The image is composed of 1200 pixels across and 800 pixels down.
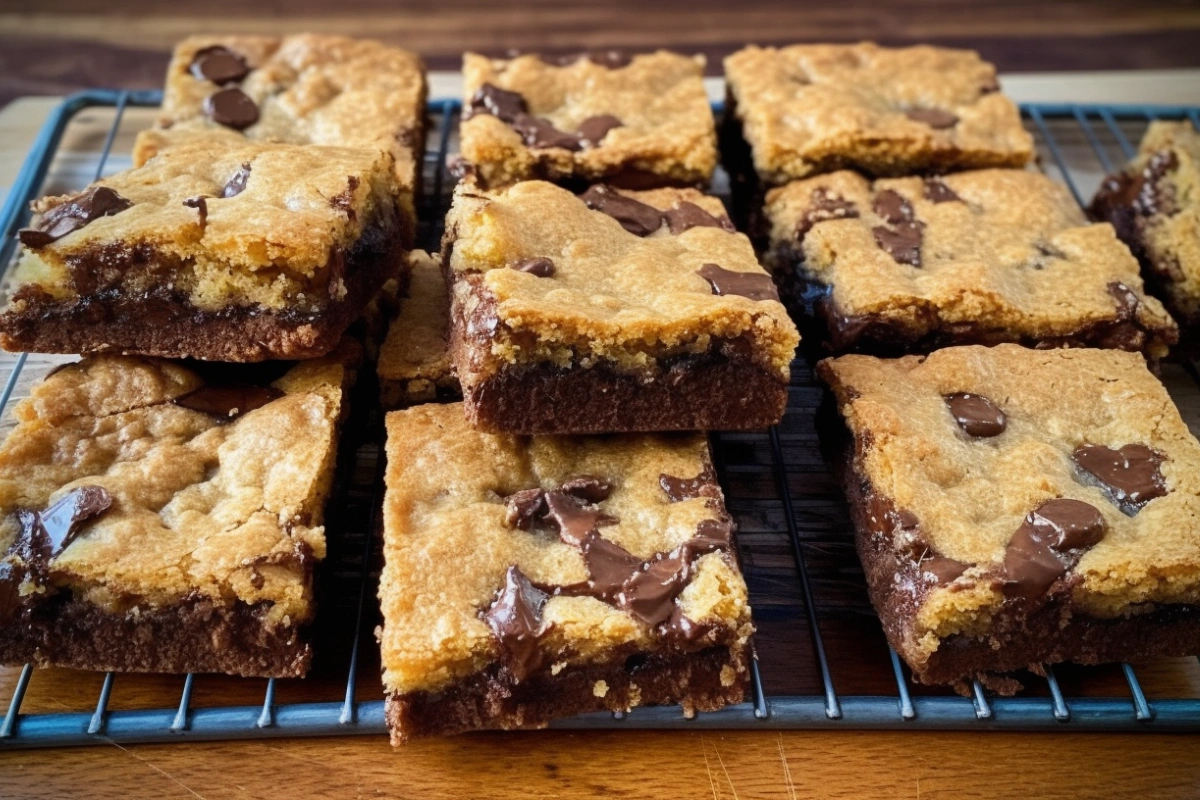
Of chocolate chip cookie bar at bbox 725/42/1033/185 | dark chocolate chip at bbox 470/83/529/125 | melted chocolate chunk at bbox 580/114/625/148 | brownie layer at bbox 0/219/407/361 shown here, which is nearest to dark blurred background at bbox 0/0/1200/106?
chocolate chip cookie bar at bbox 725/42/1033/185

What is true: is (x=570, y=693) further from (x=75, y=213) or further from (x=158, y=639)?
(x=75, y=213)

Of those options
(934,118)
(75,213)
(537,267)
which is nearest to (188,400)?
(75,213)

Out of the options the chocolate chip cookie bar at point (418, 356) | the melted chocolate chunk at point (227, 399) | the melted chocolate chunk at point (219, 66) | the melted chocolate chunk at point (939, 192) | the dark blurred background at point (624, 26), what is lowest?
the melted chocolate chunk at point (227, 399)

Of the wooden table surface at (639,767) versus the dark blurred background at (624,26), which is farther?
the dark blurred background at (624,26)

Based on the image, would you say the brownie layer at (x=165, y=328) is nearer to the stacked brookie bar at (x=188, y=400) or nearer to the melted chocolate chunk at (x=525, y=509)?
the stacked brookie bar at (x=188, y=400)

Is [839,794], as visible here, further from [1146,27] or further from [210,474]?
[1146,27]

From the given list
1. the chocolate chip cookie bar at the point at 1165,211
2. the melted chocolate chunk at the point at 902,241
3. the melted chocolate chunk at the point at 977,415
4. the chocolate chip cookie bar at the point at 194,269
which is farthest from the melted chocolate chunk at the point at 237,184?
the chocolate chip cookie bar at the point at 1165,211
